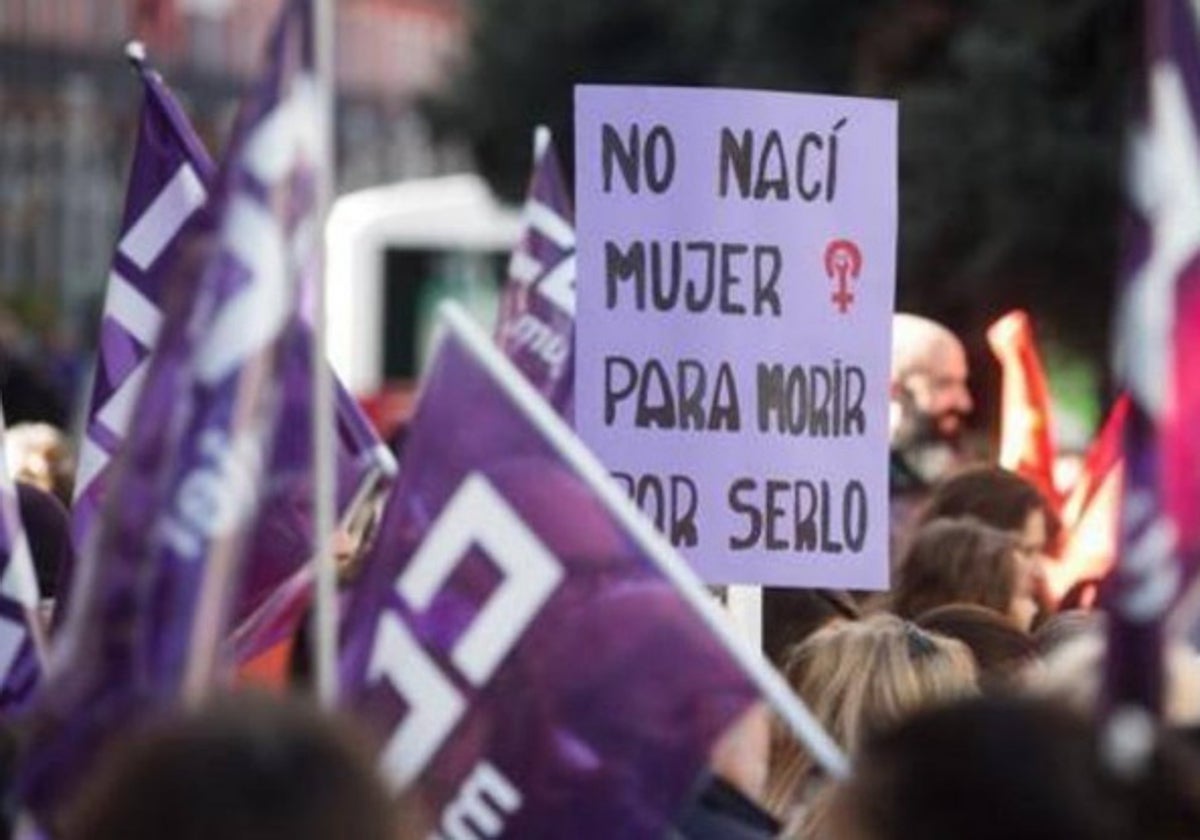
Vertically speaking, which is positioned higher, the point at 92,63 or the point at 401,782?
Result: the point at 92,63

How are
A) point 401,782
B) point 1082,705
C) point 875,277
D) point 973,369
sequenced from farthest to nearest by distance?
point 973,369, point 875,277, point 401,782, point 1082,705

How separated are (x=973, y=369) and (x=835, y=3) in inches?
281

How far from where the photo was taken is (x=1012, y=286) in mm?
30031

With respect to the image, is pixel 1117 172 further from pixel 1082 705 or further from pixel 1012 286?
pixel 1082 705

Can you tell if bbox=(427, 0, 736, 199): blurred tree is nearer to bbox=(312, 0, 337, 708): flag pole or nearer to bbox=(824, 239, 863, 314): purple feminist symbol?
bbox=(824, 239, 863, 314): purple feminist symbol

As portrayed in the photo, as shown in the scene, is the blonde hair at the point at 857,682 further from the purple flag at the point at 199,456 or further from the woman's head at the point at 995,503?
the woman's head at the point at 995,503

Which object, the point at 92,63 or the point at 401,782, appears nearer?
the point at 401,782

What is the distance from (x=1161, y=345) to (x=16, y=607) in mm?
1498


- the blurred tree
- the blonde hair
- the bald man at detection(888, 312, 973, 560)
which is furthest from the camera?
the blurred tree

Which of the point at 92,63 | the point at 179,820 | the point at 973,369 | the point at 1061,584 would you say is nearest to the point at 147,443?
the point at 179,820

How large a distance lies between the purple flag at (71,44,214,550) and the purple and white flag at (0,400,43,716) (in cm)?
181

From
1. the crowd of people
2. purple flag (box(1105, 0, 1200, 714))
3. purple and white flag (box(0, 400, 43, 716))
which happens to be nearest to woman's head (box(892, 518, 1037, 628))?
the crowd of people

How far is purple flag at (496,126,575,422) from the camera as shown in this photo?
931 cm

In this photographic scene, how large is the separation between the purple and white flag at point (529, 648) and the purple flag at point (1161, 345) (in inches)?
15.7
